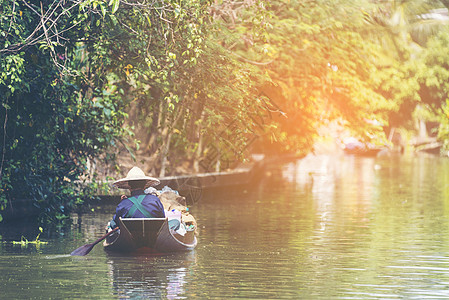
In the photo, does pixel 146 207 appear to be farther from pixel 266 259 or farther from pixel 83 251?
pixel 266 259

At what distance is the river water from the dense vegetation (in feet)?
5.29

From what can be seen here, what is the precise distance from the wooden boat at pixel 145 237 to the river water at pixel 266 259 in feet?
0.62

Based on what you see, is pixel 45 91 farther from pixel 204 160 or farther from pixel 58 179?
pixel 204 160

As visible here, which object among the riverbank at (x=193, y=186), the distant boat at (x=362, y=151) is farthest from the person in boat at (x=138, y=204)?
the distant boat at (x=362, y=151)

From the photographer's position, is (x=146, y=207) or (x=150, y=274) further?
(x=146, y=207)

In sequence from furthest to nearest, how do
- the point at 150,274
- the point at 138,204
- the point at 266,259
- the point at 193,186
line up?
the point at 193,186 → the point at 138,204 → the point at 266,259 → the point at 150,274

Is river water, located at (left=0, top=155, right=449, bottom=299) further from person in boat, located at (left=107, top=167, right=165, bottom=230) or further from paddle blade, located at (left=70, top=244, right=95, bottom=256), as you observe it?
person in boat, located at (left=107, top=167, right=165, bottom=230)

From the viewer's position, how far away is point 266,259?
48.2ft

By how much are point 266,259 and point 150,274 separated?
2.35 m

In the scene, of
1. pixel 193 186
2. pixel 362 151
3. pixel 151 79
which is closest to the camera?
pixel 151 79

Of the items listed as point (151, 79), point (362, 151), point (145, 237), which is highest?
point (151, 79)

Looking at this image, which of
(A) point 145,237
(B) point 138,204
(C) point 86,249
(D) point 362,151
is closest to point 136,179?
(B) point 138,204

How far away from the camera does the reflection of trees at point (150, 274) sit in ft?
37.4

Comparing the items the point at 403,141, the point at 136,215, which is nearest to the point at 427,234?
the point at 136,215
